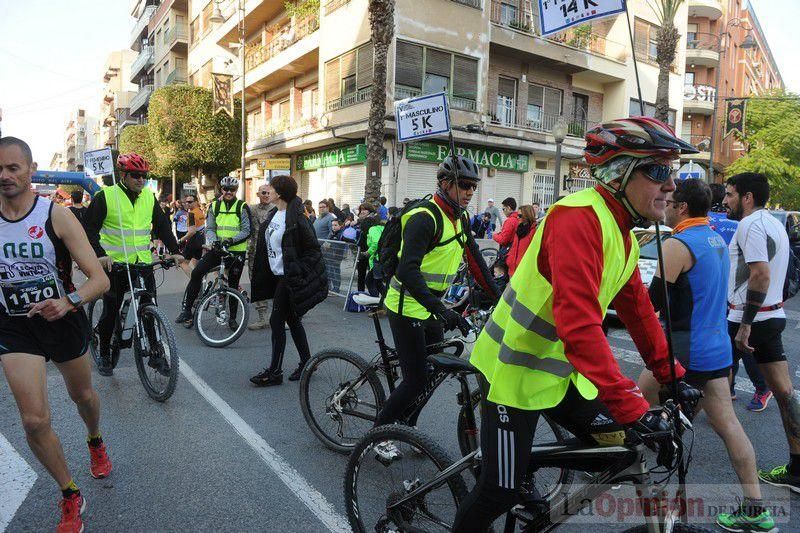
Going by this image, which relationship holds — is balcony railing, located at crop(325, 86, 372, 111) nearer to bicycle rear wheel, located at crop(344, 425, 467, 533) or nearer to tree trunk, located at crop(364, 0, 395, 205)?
tree trunk, located at crop(364, 0, 395, 205)

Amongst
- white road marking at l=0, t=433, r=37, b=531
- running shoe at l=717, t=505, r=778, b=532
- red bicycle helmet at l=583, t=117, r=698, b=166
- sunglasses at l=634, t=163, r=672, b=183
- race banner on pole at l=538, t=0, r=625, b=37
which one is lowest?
white road marking at l=0, t=433, r=37, b=531

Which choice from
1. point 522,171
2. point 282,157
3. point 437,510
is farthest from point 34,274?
point 282,157

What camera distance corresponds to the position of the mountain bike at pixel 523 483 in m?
1.91

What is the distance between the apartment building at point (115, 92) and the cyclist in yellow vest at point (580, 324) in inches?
2578

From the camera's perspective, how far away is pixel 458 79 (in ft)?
69.4

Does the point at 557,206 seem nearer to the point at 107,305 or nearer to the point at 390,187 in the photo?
the point at 107,305

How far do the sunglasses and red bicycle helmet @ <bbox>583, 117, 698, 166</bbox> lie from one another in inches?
1.6

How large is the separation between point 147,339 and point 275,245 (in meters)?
1.45

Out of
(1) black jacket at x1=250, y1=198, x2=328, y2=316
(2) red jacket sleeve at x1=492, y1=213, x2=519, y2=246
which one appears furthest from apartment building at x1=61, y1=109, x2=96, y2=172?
(1) black jacket at x1=250, y1=198, x2=328, y2=316

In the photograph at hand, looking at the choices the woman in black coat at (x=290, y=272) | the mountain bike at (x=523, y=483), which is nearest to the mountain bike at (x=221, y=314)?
the woman in black coat at (x=290, y=272)

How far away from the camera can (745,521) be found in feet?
10.1

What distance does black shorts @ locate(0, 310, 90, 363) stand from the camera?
302 cm

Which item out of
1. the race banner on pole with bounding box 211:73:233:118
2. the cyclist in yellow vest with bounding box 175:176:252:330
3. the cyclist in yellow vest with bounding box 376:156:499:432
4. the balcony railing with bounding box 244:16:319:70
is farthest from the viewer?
the race banner on pole with bounding box 211:73:233:118

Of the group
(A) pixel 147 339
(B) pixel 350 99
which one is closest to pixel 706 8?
(B) pixel 350 99
